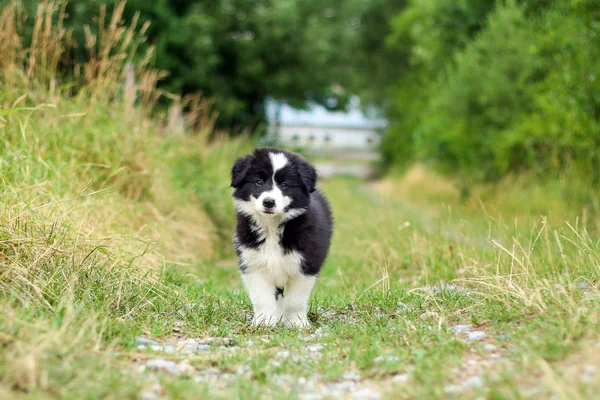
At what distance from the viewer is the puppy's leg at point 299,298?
5039 mm

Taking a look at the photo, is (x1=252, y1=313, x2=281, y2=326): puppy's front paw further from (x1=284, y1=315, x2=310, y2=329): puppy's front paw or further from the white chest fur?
the white chest fur

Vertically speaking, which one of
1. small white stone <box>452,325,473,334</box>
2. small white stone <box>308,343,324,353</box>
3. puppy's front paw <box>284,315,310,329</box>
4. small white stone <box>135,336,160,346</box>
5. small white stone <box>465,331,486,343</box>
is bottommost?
puppy's front paw <box>284,315,310,329</box>

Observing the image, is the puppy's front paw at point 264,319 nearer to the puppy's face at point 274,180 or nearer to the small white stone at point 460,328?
the puppy's face at point 274,180

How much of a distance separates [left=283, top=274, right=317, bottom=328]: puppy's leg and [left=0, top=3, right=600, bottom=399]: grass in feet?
0.57

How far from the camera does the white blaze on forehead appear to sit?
5219 millimetres

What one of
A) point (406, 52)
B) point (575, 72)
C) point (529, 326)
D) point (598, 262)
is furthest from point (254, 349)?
point (406, 52)

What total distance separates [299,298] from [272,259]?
1.16 ft

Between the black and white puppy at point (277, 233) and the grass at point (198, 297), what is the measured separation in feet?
0.87

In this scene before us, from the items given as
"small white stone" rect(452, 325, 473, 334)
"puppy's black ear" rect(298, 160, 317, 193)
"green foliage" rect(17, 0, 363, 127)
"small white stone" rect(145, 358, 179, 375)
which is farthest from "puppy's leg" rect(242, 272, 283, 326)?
"green foliage" rect(17, 0, 363, 127)

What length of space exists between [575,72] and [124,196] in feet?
20.5

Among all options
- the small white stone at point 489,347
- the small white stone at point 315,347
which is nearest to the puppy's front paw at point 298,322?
the small white stone at point 315,347

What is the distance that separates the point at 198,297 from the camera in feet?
18.2

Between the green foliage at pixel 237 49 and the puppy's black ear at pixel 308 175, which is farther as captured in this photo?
the green foliage at pixel 237 49

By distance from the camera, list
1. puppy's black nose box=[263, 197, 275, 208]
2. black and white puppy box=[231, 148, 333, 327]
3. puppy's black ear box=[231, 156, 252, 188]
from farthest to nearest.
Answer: puppy's black ear box=[231, 156, 252, 188], black and white puppy box=[231, 148, 333, 327], puppy's black nose box=[263, 197, 275, 208]
